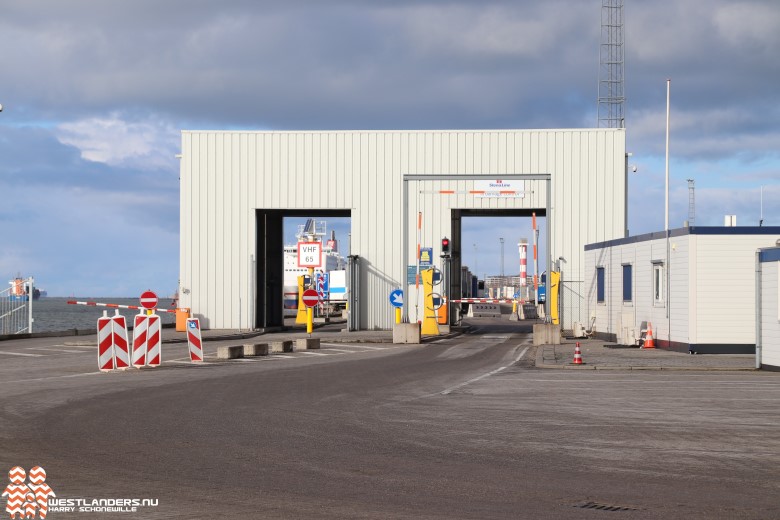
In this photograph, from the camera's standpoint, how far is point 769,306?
25062mm

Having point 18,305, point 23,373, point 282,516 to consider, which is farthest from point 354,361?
point 282,516

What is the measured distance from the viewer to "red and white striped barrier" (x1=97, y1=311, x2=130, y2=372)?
22906 mm

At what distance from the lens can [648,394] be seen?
706 inches

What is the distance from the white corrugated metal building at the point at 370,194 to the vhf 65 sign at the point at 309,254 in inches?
214

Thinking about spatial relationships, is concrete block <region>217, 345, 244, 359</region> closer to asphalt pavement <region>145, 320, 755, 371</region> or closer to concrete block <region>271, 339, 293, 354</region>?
concrete block <region>271, 339, 293, 354</region>

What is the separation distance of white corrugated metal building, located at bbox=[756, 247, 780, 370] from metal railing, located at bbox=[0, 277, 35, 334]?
24722 millimetres

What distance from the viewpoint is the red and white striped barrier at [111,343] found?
75.2 feet

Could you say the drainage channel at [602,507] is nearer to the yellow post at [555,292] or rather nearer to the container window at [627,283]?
the container window at [627,283]

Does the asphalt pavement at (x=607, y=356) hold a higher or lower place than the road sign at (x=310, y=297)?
lower

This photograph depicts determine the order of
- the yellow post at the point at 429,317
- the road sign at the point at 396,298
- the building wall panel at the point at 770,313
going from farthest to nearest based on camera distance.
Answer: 1. the yellow post at the point at 429,317
2. the road sign at the point at 396,298
3. the building wall panel at the point at 770,313

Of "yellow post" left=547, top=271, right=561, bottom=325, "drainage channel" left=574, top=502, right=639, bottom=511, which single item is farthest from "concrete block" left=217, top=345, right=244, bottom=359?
"drainage channel" left=574, top=502, right=639, bottom=511

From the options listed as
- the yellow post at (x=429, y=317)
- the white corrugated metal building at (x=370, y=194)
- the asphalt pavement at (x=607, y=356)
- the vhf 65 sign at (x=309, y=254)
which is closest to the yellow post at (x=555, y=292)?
the white corrugated metal building at (x=370, y=194)

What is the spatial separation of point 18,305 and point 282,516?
109ft

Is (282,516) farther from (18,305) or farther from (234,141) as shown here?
(234,141)
